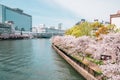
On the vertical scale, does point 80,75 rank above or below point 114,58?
below

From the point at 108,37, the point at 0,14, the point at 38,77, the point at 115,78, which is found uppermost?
the point at 0,14

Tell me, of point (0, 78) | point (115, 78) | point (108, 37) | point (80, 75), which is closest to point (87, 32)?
point (80, 75)

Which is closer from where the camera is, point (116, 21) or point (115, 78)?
point (115, 78)

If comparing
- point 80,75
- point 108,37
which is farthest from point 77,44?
point 108,37

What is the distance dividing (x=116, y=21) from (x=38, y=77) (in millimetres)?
46392

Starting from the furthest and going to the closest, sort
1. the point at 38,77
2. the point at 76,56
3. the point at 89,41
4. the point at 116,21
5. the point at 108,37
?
the point at 116,21, the point at 76,56, the point at 89,41, the point at 38,77, the point at 108,37

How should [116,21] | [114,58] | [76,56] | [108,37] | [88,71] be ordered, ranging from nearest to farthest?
[114,58] → [108,37] → [88,71] → [76,56] → [116,21]

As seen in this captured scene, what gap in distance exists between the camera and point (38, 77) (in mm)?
26109

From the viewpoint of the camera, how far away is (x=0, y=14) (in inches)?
7111

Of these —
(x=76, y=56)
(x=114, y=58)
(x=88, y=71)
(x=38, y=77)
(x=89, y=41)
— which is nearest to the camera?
(x=114, y=58)

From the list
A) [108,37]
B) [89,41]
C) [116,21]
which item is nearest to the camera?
[108,37]

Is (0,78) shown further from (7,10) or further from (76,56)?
(7,10)

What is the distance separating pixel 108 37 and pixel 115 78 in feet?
17.9

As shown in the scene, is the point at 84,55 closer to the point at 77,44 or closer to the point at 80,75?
the point at 77,44
